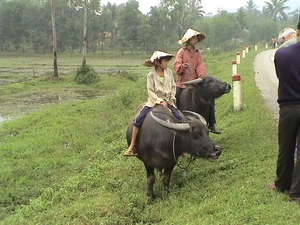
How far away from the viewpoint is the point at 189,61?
6.12m

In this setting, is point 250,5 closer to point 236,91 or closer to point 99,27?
point 99,27

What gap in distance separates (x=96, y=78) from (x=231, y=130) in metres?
16.1

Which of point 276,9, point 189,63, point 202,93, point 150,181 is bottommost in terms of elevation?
point 150,181

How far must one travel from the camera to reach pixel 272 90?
1060 cm

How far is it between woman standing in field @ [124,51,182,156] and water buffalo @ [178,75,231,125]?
0.71 m

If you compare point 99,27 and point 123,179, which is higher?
point 99,27

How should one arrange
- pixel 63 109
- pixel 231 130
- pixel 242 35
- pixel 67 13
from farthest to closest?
pixel 242 35
pixel 67 13
pixel 63 109
pixel 231 130

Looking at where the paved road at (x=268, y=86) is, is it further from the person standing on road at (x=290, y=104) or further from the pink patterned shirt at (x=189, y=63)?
the person standing on road at (x=290, y=104)

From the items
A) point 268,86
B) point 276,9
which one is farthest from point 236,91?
point 276,9

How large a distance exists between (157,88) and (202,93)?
1.08m

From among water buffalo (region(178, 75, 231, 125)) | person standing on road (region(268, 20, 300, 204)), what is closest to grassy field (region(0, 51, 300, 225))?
person standing on road (region(268, 20, 300, 204))

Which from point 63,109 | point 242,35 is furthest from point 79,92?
point 242,35

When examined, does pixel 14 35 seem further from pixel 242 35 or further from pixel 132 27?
pixel 242 35

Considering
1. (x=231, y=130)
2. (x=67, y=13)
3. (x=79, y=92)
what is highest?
(x=67, y=13)
